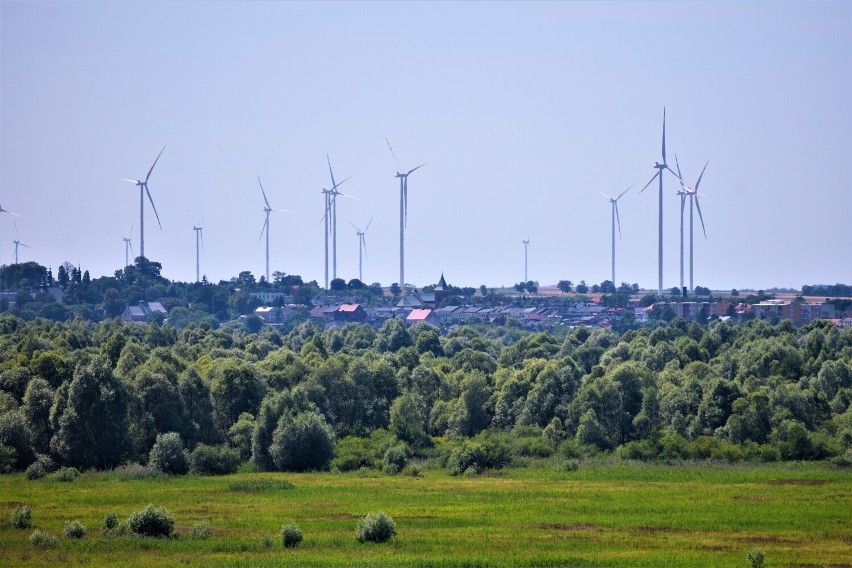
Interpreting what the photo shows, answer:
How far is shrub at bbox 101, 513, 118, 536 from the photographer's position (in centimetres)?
7781

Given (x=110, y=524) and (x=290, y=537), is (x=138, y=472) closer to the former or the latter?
(x=110, y=524)

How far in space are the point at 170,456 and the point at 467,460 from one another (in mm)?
22708

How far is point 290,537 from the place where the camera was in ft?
252

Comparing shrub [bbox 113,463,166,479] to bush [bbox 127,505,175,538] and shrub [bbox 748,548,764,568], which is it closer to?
bush [bbox 127,505,175,538]

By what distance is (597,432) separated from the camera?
120m

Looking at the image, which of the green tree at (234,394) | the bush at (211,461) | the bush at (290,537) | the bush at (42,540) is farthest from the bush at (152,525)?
the green tree at (234,394)

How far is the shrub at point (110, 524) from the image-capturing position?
7781 centimetres

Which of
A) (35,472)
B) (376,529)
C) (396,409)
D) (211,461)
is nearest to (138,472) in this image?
(211,461)

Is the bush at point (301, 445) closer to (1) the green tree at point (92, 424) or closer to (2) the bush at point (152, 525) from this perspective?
(1) the green tree at point (92, 424)

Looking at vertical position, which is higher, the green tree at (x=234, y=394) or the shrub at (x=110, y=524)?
the green tree at (x=234, y=394)

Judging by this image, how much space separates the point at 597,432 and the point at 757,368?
33512 millimetres

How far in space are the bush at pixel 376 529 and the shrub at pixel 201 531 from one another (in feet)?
26.9

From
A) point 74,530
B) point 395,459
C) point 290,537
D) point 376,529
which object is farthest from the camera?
point 395,459

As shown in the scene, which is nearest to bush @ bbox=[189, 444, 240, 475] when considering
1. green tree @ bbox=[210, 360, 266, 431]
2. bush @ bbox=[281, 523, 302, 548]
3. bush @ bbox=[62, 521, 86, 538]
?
green tree @ bbox=[210, 360, 266, 431]
